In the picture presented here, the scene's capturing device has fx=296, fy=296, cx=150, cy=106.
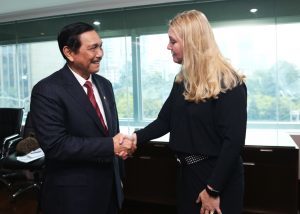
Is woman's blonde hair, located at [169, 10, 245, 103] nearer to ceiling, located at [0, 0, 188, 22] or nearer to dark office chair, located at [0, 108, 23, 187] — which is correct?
ceiling, located at [0, 0, 188, 22]

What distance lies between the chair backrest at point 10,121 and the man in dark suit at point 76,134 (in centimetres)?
230

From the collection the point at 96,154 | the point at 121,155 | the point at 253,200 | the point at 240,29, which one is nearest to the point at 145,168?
the point at 253,200

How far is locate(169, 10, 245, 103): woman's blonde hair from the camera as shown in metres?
1.35

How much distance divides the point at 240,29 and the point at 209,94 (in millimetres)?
2167

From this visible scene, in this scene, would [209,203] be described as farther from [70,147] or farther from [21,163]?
[21,163]

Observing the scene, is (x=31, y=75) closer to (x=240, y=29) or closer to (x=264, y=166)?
(x=240, y=29)

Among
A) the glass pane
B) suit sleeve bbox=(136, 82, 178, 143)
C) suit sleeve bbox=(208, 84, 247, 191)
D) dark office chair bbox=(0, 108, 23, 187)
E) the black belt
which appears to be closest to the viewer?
suit sleeve bbox=(208, 84, 247, 191)

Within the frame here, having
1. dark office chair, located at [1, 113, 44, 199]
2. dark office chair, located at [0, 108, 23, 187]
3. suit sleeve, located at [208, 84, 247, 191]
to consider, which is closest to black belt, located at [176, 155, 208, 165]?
suit sleeve, located at [208, 84, 247, 191]

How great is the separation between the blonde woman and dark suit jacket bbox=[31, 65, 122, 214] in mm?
391

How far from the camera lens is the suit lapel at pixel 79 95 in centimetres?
139

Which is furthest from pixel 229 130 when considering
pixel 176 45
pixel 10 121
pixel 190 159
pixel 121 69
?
pixel 10 121

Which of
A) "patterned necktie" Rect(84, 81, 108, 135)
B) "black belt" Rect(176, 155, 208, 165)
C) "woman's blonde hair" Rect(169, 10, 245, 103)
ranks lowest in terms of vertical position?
"black belt" Rect(176, 155, 208, 165)

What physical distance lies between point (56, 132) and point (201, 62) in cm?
74

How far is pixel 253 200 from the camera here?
260cm
